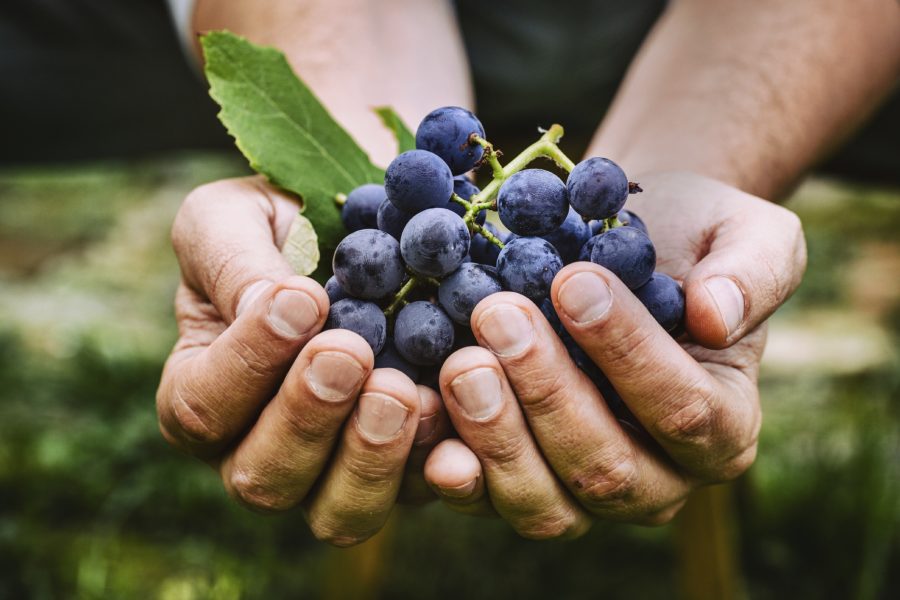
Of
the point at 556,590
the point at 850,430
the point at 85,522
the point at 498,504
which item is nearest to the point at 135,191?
the point at 85,522

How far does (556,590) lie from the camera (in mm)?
2115

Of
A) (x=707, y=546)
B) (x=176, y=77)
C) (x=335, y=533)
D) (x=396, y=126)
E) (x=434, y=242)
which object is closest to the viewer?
(x=434, y=242)

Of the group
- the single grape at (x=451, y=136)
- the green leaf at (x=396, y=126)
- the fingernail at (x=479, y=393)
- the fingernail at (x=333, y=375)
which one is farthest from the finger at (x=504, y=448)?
the green leaf at (x=396, y=126)

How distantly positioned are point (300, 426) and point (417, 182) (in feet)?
0.99

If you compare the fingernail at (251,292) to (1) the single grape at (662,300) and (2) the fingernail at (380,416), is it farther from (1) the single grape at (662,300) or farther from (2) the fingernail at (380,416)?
(1) the single grape at (662,300)

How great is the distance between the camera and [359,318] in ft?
2.66

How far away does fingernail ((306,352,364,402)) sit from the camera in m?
0.78

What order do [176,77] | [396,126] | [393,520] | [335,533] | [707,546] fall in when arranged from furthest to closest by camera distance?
[176,77]
[393,520]
[707,546]
[396,126]
[335,533]

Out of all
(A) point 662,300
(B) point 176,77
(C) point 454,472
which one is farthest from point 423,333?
(B) point 176,77

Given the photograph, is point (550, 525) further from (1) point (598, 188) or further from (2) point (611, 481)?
(1) point (598, 188)

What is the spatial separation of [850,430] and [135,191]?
4.38m

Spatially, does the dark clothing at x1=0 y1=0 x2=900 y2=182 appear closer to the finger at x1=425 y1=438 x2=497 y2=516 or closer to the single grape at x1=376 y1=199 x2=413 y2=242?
the single grape at x1=376 y1=199 x2=413 y2=242

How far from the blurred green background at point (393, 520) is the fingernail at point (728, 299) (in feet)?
3.55

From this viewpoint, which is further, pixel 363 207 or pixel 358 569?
pixel 358 569
